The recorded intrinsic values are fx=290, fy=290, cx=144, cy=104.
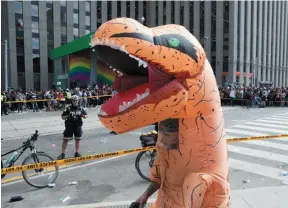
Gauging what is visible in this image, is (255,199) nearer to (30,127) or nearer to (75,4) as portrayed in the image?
(30,127)

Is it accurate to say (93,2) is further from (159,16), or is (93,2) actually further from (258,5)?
(258,5)

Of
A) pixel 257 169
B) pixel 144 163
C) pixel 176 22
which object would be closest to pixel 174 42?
pixel 144 163

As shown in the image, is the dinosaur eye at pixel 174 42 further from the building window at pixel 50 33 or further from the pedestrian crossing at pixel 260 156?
the building window at pixel 50 33

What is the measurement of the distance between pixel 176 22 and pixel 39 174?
51581 mm

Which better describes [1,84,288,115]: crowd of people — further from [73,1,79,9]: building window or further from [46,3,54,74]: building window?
[73,1,79,9]: building window

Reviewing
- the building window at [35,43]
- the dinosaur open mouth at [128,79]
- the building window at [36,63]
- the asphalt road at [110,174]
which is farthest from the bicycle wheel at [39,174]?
the building window at [35,43]

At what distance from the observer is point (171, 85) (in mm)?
2016

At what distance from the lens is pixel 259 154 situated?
7.96 metres

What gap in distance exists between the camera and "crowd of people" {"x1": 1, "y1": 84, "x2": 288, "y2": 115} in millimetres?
19094

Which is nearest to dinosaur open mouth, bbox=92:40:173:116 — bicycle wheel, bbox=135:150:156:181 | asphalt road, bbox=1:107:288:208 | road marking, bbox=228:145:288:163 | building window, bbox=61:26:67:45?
asphalt road, bbox=1:107:288:208

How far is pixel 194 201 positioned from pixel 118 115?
88cm

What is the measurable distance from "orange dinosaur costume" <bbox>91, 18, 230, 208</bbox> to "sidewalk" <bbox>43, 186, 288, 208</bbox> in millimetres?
2528

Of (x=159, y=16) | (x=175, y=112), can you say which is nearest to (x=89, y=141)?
(x=175, y=112)

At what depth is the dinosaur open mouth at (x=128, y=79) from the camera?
6.46ft
